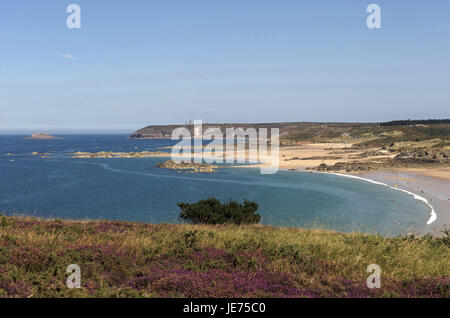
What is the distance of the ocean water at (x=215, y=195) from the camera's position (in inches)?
1390

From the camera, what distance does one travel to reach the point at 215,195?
168 ft

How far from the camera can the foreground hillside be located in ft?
19.4

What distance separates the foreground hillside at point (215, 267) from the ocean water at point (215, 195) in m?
16.2

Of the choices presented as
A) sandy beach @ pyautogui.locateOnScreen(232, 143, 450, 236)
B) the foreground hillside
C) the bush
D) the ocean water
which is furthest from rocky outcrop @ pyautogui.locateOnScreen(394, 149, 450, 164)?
the foreground hillside

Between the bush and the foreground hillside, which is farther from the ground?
the foreground hillside

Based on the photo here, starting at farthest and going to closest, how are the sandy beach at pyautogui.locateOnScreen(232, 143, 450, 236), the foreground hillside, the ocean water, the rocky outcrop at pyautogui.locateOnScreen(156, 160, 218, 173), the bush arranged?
the rocky outcrop at pyautogui.locateOnScreen(156, 160, 218, 173) → the sandy beach at pyautogui.locateOnScreen(232, 143, 450, 236) → the ocean water → the bush → the foreground hillside

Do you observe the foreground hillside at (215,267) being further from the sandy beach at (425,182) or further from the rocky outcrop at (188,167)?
the rocky outcrop at (188,167)

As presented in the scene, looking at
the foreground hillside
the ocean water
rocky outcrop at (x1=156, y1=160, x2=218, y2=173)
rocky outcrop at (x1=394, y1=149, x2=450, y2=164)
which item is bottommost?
the ocean water

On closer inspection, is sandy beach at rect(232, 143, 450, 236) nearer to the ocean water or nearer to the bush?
the ocean water

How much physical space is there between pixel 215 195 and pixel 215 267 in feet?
144

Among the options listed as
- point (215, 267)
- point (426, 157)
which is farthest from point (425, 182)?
point (215, 267)

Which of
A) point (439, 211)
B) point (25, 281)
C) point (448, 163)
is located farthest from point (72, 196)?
point (448, 163)

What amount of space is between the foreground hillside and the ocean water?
53.2 ft
